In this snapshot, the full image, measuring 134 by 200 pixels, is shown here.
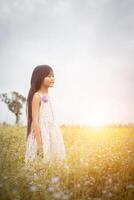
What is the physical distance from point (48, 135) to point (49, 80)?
0.70 m

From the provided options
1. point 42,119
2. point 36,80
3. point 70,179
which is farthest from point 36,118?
point 70,179

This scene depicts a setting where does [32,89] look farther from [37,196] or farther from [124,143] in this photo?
[124,143]

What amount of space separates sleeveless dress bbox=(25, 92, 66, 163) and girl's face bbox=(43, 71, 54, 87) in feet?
0.46

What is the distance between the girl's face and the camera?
16.0 feet

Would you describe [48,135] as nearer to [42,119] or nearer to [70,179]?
[42,119]

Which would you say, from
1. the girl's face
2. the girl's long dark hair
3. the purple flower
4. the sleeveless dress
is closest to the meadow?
the sleeveless dress

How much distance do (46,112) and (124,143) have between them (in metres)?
2.80

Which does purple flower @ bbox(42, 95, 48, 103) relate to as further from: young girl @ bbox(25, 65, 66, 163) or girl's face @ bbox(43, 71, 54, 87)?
girl's face @ bbox(43, 71, 54, 87)

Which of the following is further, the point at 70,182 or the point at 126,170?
the point at 126,170

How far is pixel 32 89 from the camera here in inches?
193

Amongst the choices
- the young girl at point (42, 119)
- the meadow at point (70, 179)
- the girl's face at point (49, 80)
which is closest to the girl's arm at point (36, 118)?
the young girl at point (42, 119)

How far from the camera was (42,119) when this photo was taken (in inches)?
193

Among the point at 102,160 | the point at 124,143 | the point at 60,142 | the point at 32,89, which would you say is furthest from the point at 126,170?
→ the point at 124,143

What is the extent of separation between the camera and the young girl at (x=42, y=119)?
478cm
